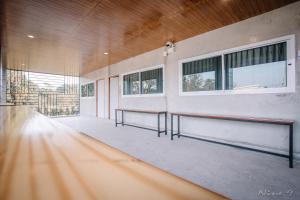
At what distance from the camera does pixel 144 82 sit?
5.54 m

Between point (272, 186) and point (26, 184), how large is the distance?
7.78 ft

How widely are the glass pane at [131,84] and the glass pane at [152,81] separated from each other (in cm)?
34

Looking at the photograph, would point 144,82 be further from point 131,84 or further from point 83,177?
point 83,177

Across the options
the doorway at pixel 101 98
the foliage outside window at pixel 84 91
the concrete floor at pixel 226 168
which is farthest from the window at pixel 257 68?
the foliage outside window at pixel 84 91

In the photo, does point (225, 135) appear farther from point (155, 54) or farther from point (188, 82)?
point (155, 54)

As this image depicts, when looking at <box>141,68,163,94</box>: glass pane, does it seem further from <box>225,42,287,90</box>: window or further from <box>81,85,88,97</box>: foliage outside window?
<box>81,85,88,97</box>: foliage outside window

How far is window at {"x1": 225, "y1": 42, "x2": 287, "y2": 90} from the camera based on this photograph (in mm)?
2798

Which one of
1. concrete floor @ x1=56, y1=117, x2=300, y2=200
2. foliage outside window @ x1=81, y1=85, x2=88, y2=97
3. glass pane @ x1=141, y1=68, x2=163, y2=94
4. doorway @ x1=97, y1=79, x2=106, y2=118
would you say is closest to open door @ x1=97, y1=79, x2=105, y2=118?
doorway @ x1=97, y1=79, x2=106, y2=118

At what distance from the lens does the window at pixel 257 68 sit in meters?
2.80

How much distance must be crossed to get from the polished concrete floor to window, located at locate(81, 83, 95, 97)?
900cm

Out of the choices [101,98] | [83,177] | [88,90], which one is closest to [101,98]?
[101,98]

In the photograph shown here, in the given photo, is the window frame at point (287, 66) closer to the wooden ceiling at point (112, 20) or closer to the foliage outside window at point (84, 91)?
the wooden ceiling at point (112, 20)

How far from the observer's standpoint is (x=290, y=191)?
1695 mm

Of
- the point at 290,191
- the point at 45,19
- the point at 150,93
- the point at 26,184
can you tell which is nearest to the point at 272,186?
the point at 290,191
